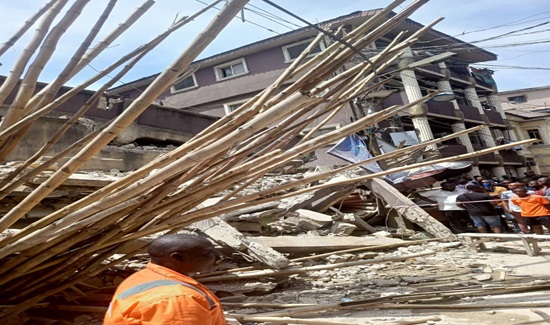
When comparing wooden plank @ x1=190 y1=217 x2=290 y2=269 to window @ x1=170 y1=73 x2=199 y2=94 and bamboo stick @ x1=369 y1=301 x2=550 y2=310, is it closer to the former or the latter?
bamboo stick @ x1=369 y1=301 x2=550 y2=310

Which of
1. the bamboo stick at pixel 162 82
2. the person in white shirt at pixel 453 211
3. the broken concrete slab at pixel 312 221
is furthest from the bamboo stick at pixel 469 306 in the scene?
the person in white shirt at pixel 453 211

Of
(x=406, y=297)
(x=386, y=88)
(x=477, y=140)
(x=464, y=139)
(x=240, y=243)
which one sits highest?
(x=386, y=88)

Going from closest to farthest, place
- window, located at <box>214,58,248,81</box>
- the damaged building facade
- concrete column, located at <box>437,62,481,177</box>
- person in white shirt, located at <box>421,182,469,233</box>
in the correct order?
person in white shirt, located at <box>421,182,469,233</box>
the damaged building facade
window, located at <box>214,58,248,81</box>
concrete column, located at <box>437,62,481,177</box>

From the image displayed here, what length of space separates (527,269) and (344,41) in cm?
489

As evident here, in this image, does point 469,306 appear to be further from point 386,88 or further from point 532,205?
point 386,88

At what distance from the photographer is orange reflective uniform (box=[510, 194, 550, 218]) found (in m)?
6.96

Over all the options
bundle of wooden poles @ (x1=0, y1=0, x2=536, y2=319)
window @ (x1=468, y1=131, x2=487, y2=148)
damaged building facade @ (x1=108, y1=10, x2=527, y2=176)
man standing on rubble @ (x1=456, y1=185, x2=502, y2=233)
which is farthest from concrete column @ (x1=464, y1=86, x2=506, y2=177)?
bundle of wooden poles @ (x1=0, y1=0, x2=536, y2=319)

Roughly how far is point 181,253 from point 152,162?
1.68 ft

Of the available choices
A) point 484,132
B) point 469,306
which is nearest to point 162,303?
point 469,306

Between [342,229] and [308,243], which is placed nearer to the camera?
[308,243]

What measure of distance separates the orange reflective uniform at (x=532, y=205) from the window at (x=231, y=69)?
1652 cm

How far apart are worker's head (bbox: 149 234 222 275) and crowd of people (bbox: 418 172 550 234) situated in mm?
6452

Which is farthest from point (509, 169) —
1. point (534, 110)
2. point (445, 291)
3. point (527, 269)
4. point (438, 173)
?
point (445, 291)

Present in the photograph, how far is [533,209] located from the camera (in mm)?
7047
